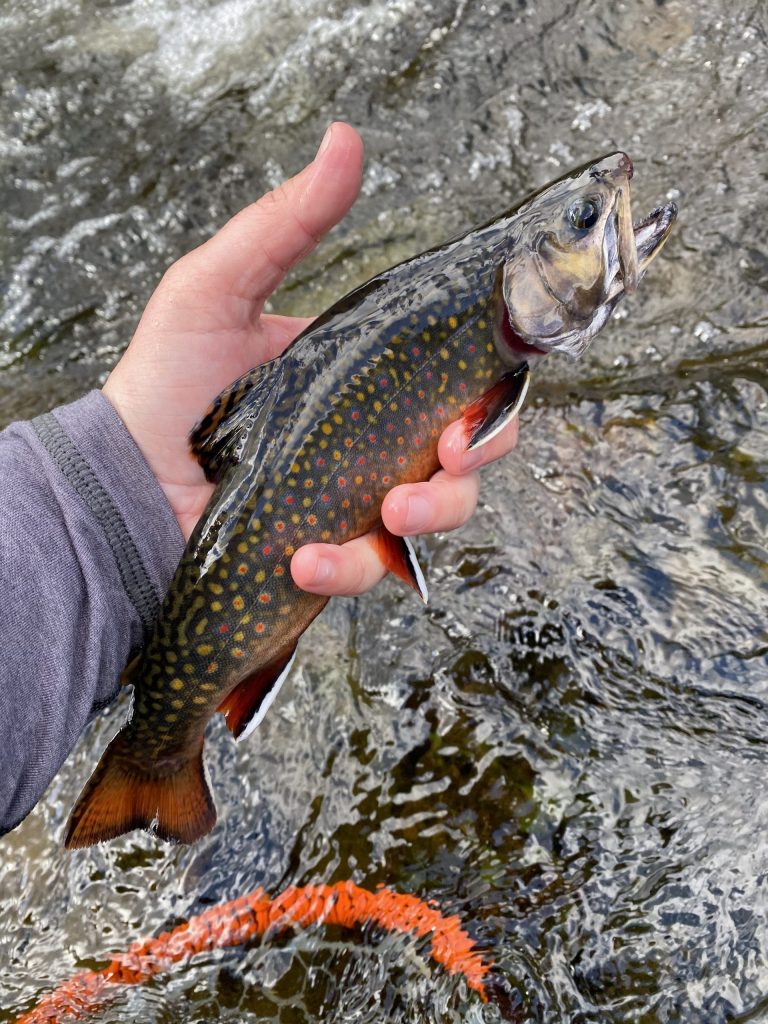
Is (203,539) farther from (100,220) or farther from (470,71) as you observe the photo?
(470,71)

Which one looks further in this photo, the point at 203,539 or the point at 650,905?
the point at 650,905

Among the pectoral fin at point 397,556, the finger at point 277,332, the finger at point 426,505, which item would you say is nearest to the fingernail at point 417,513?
the finger at point 426,505

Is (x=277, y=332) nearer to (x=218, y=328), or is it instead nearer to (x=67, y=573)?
(x=218, y=328)

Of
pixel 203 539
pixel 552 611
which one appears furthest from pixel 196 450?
pixel 552 611

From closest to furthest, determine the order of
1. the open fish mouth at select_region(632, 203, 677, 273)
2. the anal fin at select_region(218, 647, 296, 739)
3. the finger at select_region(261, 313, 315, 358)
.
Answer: the anal fin at select_region(218, 647, 296, 739), the open fish mouth at select_region(632, 203, 677, 273), the finger at select_region(261, 313, 315, 358)

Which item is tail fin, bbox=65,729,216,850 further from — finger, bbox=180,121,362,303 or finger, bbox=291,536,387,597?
finger, bbox=180,121,362,303

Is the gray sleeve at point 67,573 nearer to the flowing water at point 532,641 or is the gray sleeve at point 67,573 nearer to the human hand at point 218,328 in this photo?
the human hand at point 218,328

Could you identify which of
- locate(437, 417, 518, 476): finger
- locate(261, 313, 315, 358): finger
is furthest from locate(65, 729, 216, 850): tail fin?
locate(261, 313, 315, 358): finger
